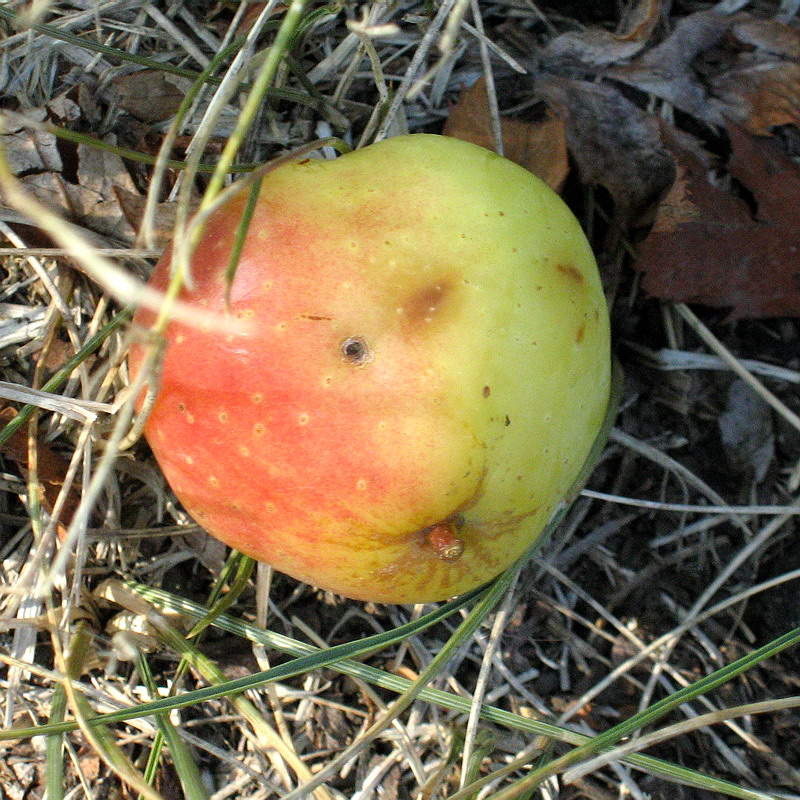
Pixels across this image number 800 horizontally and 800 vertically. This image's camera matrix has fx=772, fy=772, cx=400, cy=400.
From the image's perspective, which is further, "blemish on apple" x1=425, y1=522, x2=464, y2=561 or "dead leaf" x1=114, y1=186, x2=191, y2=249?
"dead leaf" x1=114, y1=186, x2=191, y2=249

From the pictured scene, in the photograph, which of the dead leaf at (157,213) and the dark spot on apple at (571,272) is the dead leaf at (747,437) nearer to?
the dark spot on apple at (571,272)

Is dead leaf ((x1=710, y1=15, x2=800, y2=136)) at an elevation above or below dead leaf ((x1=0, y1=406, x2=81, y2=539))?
above

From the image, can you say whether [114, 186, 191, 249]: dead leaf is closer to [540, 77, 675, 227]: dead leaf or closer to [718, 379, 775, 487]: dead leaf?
[540, 77, 675, 227]: dead leaf

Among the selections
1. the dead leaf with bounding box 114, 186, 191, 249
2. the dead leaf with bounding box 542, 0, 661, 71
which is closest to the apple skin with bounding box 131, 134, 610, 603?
the dead leaf with bounding box 114, 186, 191, 249

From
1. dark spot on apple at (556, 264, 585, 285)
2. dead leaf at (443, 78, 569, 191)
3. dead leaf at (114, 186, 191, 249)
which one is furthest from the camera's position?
dead leaf at (443, 78, 569, 191)

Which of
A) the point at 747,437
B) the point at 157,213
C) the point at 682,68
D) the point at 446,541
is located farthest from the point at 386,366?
the point at 682,68

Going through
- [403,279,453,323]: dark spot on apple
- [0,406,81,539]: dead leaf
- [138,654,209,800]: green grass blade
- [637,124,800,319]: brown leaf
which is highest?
[403,279,453,323]: dark spot on apple

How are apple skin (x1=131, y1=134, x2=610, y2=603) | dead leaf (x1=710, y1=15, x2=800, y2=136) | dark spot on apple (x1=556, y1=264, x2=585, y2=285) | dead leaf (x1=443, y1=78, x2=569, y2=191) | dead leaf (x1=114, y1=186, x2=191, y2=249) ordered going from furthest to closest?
dead leaf (x1=710, y1=15, x2=800, y2=136) → dead leaf (x1=443, y1=78, x2=569, y2=191) → dead leaf (x1=114, y1=186, x2=191, y2=249) → dark spot on apple (x1=556, y1=264, x2=585, y2=285) → apple skin (x1=131, y1=134, x2=610, y2=603)

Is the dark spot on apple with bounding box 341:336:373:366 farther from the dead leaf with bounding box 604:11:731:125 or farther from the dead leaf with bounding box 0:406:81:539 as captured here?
the dead leaf with bounding box 604:11:731:125
